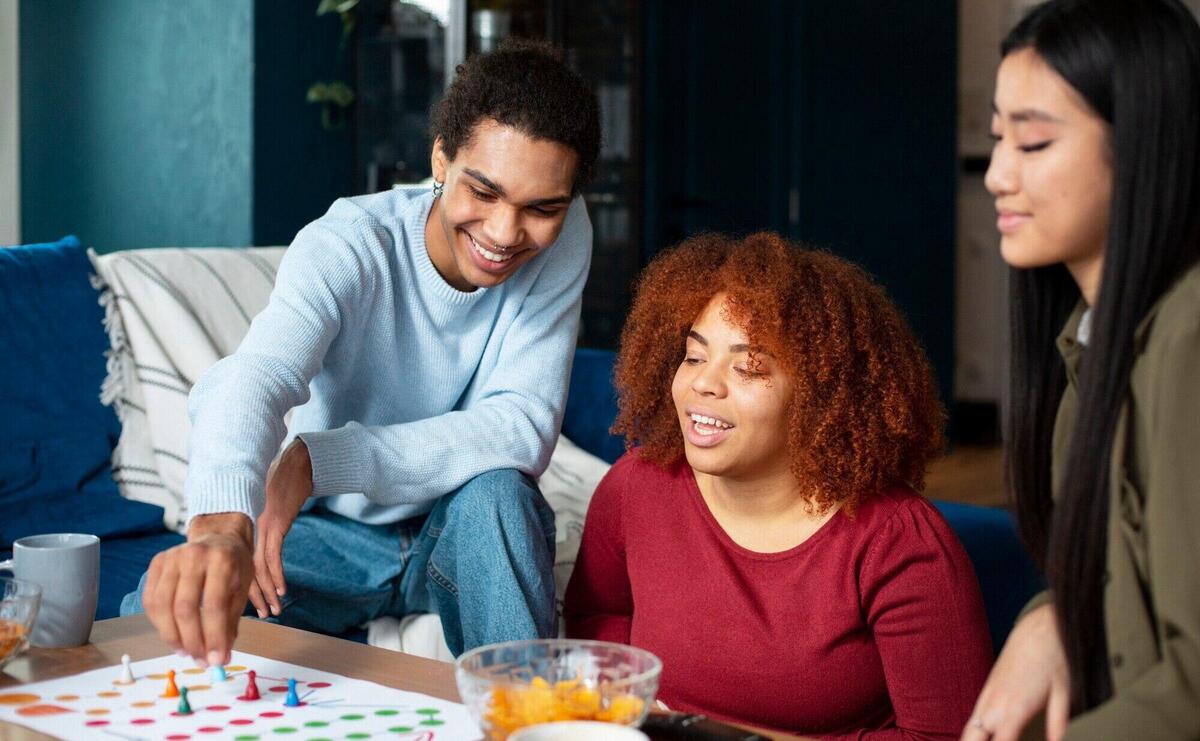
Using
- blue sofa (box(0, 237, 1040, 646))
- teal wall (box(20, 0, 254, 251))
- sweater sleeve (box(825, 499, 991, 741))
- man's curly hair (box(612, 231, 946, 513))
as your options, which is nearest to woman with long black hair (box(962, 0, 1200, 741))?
sweater sleeve (box(825, 499, 991, 741))

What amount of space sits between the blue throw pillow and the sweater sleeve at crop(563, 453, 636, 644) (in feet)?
3.36

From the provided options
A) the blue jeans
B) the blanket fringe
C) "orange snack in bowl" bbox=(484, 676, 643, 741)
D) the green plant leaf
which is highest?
the green plant leaf

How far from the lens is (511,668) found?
1.09 metres

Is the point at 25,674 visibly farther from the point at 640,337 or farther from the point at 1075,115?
the point at 1075,115

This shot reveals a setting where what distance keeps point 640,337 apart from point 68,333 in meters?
1.25

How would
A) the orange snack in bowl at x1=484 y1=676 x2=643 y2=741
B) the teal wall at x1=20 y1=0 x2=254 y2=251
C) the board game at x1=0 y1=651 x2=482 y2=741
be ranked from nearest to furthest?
the orange snack in bowl at x1=484 y1=676 x2=643 y2=741
the board game at x1=0 y1=651 x2=482 y2=741
the teal wall at x1=20 y1=0 x2=254 y2=251

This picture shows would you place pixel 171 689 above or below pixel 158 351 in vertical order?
below

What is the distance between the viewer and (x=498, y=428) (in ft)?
6.07

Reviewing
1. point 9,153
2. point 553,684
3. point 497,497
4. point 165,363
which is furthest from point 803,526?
point 9,153

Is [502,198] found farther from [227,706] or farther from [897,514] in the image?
[227,706]

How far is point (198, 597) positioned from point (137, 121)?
137 inches

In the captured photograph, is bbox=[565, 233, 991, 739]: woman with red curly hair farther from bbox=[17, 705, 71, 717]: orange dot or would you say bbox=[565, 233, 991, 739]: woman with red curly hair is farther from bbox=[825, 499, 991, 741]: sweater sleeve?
bbox=[17, 705, 71, 717]: orange dot

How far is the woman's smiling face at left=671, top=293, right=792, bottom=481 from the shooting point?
5.06 feet

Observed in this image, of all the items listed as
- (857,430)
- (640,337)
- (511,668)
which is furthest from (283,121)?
(511,668)
